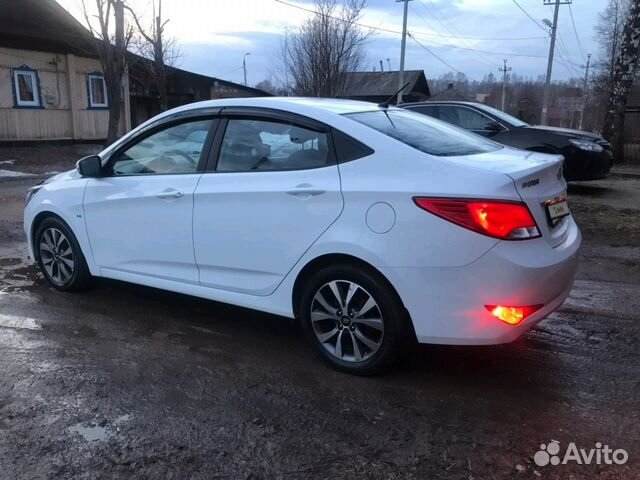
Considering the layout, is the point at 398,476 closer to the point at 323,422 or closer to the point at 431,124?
the point at 323,422

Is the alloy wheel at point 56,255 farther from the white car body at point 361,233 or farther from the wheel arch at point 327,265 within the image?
the wheel arch at point 327,265

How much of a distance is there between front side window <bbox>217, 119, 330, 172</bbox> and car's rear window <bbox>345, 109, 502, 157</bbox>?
32 cm

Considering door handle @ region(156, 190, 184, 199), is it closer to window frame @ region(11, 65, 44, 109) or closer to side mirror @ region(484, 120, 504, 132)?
side mirror @ region(484, 120, 504, 132)

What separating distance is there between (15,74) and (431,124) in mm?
19275

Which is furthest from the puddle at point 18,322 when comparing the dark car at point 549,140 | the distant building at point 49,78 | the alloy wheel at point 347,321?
the distant building at point 49,78

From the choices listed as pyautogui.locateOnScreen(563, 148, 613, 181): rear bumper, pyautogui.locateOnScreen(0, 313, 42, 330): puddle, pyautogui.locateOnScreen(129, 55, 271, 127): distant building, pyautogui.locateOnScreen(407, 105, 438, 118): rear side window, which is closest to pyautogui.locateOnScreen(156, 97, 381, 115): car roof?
pyautogui.locateOnScreen(0, 313, 42, 330): puddle

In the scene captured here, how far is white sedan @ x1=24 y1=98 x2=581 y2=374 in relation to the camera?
304 cm

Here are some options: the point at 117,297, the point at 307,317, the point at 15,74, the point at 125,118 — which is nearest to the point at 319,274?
the point at 307,317

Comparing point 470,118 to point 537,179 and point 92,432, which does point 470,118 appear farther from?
point 92,432

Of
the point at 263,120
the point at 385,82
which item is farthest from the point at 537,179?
the point at 385,82

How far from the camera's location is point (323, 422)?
9.84 ft

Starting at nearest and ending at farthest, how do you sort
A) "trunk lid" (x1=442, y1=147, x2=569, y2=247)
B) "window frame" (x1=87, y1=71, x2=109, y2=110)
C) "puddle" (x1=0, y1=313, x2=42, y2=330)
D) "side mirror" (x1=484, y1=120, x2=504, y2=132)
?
"trunk lid" (x1=442, y1=147, x2=569, y2=247)
"puddle" (x1=0, y1=313, x2=42, y2=330)
"side mirror" (x1=484, y1=120, x2=504, y2=132)
"window frame" (x1=87, y1=71, x2=109, y2=110)

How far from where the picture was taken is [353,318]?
341cm

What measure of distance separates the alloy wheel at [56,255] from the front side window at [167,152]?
0.90m
